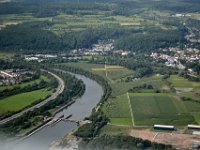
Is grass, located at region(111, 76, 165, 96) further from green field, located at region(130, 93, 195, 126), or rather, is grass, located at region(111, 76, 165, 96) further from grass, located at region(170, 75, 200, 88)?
green field, located at region(130, 93, 195, 126)

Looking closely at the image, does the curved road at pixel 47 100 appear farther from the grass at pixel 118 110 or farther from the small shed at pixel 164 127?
the small shed at pixel 164 127

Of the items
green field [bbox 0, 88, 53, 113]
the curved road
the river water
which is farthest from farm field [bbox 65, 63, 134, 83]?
green field [bbox 0, 88, 53, 113]

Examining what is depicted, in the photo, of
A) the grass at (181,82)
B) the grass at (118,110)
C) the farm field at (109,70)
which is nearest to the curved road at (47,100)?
the farm field at (109,70)

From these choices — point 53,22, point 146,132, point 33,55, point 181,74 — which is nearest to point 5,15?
point 53,22

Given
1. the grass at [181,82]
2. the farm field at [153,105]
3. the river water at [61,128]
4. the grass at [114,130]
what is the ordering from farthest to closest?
the grass at [181,82] < the farm field at [153,105] < the grass at [114,130] < the river water at [61,128]

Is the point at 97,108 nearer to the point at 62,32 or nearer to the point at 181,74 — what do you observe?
the point at 181,74
